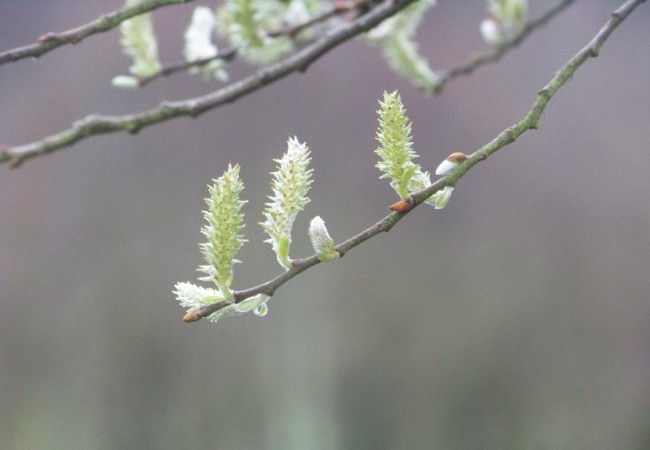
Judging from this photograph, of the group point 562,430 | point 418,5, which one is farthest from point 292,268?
point 562,430

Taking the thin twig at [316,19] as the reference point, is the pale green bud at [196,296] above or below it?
below

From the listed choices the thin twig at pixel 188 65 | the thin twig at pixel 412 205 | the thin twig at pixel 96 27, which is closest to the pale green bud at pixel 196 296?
the thin twig at pixel 412 205

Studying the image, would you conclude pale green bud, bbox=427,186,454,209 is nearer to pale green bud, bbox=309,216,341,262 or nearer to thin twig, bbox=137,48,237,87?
pale green bud, bbox=309,216,341,262

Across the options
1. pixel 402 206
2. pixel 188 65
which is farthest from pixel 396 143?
pixel 188 65

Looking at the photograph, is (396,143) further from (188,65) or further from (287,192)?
(188,65)

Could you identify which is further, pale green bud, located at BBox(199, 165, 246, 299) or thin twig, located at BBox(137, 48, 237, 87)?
thin twig, located at BBox(137, 48, 237, 87)

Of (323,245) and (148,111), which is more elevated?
(148,111)

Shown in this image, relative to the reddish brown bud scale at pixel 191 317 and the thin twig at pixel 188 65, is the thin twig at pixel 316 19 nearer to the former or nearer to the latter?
the thin twig at pixel 188 65

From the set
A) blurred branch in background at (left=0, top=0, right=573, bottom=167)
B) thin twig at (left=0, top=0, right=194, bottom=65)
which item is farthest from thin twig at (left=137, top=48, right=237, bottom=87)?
thin twig at (left=0, top=0, right=194, bottom=65)

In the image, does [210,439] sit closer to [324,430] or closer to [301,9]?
[324,430]
